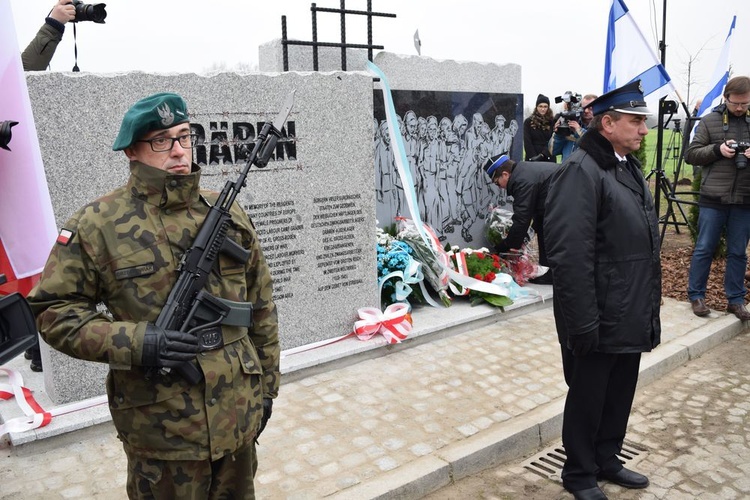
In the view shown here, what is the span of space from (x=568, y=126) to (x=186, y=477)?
749 centimetres

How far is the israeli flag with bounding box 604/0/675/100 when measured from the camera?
609cm

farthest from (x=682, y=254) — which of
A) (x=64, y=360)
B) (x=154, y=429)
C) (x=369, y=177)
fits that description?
(x=154, y=429)

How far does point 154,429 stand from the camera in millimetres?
2107

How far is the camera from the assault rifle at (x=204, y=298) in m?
2.07

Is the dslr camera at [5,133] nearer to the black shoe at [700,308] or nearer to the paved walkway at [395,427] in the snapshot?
the paved walkway at [395,427]

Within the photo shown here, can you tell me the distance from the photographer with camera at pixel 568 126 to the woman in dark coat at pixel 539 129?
5.5 inches

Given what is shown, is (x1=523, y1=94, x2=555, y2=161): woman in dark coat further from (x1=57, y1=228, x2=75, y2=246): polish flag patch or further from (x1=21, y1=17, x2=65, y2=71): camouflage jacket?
(x1=57, y1=228, x2=75, y2=246): polish flag patch

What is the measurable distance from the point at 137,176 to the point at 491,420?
2827 millimetres

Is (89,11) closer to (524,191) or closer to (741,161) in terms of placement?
(524,191)

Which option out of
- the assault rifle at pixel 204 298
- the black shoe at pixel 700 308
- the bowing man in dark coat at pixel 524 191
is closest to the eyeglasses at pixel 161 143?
the assault rifle at pixel 204 298

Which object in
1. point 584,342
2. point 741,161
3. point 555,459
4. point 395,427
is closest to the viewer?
point 584,342

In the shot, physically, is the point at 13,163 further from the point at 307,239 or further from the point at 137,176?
the point at 307,239

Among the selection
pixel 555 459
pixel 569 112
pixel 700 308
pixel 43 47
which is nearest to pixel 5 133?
pixel 43 47

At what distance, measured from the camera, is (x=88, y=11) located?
4254mm
